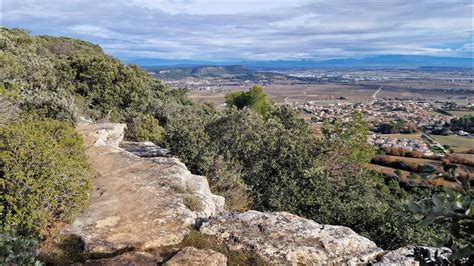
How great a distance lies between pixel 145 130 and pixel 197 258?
46.6ft

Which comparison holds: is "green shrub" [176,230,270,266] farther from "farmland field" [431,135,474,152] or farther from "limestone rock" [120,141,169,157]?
"farmland field" [431,135,474,152]

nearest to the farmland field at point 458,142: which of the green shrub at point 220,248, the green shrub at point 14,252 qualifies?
the green shrub at point 220,248

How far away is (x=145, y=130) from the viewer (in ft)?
65.3

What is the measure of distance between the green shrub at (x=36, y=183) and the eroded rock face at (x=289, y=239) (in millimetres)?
2944

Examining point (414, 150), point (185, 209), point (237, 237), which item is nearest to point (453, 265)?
point (237, 237)

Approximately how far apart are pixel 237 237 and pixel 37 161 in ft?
14.0

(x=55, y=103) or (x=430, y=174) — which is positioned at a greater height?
(x=430, y=174)

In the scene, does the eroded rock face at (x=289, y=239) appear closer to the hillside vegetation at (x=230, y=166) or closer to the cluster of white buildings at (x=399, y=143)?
the hillside vegetation at (x=230, y=166)

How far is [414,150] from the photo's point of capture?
4256 centimetres

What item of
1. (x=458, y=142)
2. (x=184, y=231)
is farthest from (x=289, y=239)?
(x=458, y=142)

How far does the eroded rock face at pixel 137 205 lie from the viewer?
300 inches

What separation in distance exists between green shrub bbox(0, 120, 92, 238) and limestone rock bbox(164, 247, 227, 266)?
2.69 m

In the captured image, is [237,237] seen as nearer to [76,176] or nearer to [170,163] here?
[76,176]

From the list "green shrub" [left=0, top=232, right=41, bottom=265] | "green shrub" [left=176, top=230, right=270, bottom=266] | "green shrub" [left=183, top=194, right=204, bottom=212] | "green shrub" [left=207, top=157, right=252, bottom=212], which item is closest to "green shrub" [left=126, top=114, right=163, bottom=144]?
"green shrub" [left=207, top=157, right=252, bottom=212]
